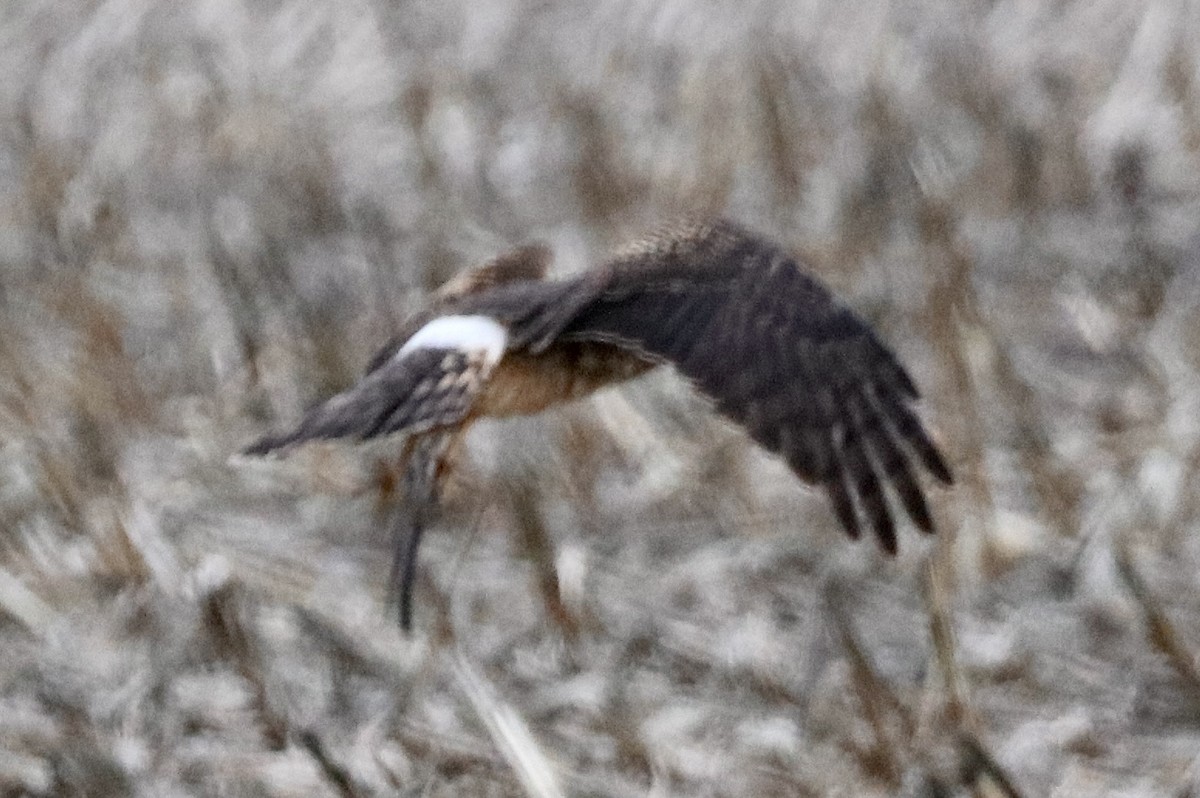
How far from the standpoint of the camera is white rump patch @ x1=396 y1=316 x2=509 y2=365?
3977 millimetres

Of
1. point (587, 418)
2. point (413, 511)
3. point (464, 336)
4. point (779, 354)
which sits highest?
point (464, 336)

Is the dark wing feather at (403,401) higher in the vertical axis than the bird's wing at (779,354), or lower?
higher

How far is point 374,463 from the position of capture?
468 cm

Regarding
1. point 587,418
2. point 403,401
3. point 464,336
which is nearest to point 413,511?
point 464,336

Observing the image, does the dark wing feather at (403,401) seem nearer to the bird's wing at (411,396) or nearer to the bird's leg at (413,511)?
the bird's wing at (411,396)

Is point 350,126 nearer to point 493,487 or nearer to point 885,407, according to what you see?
point 493,487

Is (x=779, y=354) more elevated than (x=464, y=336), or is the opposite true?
(x=464, y=336)

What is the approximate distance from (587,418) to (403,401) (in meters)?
Result: 1.02

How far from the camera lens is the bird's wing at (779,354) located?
3.54m

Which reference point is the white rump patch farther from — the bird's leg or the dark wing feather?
the bird's leg

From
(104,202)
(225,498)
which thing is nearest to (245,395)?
(225,498)

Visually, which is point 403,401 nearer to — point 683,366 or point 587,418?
Answer: point 683,366

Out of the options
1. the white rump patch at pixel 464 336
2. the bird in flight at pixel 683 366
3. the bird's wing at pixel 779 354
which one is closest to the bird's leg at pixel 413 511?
the bird in flight at pixel 683 366

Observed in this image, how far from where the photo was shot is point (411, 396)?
12.6 feet
